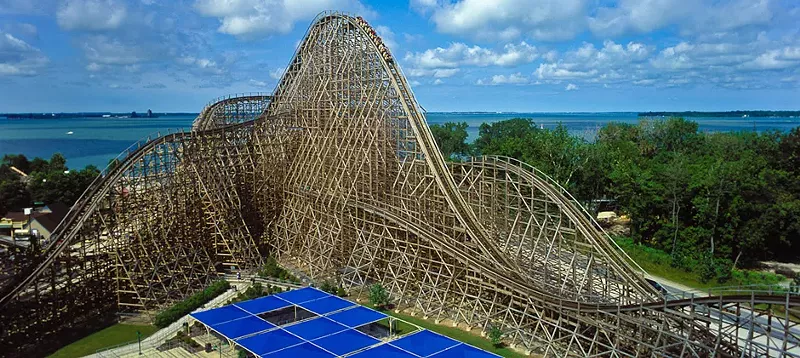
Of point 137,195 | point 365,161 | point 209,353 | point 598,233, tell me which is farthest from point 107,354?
point 598,233

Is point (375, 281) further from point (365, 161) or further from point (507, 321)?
point (507, 321)

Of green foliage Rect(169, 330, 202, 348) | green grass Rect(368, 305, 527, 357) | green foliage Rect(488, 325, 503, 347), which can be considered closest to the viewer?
green grass Rect(368, 305, 527, 357)

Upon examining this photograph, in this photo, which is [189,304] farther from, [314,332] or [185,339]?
[314,332]

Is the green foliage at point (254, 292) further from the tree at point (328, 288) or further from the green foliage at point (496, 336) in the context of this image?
the green foliage at point (496, 336)

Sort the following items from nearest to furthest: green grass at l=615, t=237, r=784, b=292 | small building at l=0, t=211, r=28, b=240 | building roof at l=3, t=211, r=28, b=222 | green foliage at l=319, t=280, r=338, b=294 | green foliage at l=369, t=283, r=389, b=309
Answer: green foliage at l=369, t=283, r=389, b=309 → green foliage at l=319, t=280, r=338, b=294 → green grass at l=615, t=237, r=784, b=292 → small building at l=0, t=211, r=28, b=240 → building roof at l=3, t=211, r=28, b=222

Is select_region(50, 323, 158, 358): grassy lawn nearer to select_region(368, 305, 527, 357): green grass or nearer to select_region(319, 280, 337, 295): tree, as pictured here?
select_region(319, 280, 337, 295): tree

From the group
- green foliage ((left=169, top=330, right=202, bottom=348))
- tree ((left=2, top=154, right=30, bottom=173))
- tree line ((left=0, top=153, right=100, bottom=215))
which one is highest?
tree ((left=2, top=154, right=30, bottom=173))

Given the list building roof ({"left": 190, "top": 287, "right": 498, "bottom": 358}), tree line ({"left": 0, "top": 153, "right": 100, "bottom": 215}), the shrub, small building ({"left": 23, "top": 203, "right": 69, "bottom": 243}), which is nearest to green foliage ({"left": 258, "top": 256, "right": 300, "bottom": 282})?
the shrub

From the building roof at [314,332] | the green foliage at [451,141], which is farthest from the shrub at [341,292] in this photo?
the green foliage at [451,141]
